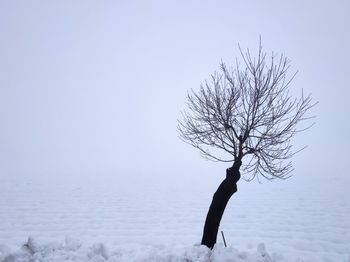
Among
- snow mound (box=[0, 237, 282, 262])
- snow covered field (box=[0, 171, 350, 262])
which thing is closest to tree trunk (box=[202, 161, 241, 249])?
snow covered field (box=[0, 171, 350, 262])

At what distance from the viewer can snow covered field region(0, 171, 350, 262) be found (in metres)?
8.94

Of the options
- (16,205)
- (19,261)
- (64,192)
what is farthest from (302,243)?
(64,192)

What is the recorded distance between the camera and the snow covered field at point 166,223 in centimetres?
894

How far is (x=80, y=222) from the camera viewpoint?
18.0m

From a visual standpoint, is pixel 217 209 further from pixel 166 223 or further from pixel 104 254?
pixel 166 223

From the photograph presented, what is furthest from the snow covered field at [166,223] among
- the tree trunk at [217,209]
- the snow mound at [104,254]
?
the tree trunk at [217,209]

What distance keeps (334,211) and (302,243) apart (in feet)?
21.6

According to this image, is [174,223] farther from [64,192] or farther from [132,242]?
[64,192]

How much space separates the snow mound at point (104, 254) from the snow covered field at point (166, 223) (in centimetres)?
2

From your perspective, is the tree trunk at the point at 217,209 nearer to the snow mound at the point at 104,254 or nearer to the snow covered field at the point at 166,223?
the snow covered field at the point at 166,223

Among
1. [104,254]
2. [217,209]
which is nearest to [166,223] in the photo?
[217,209]

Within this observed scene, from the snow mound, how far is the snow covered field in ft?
0.08

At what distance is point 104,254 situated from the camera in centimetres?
893

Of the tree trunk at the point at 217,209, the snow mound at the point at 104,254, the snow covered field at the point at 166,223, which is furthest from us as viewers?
the tree trunk at the point at 217,209
